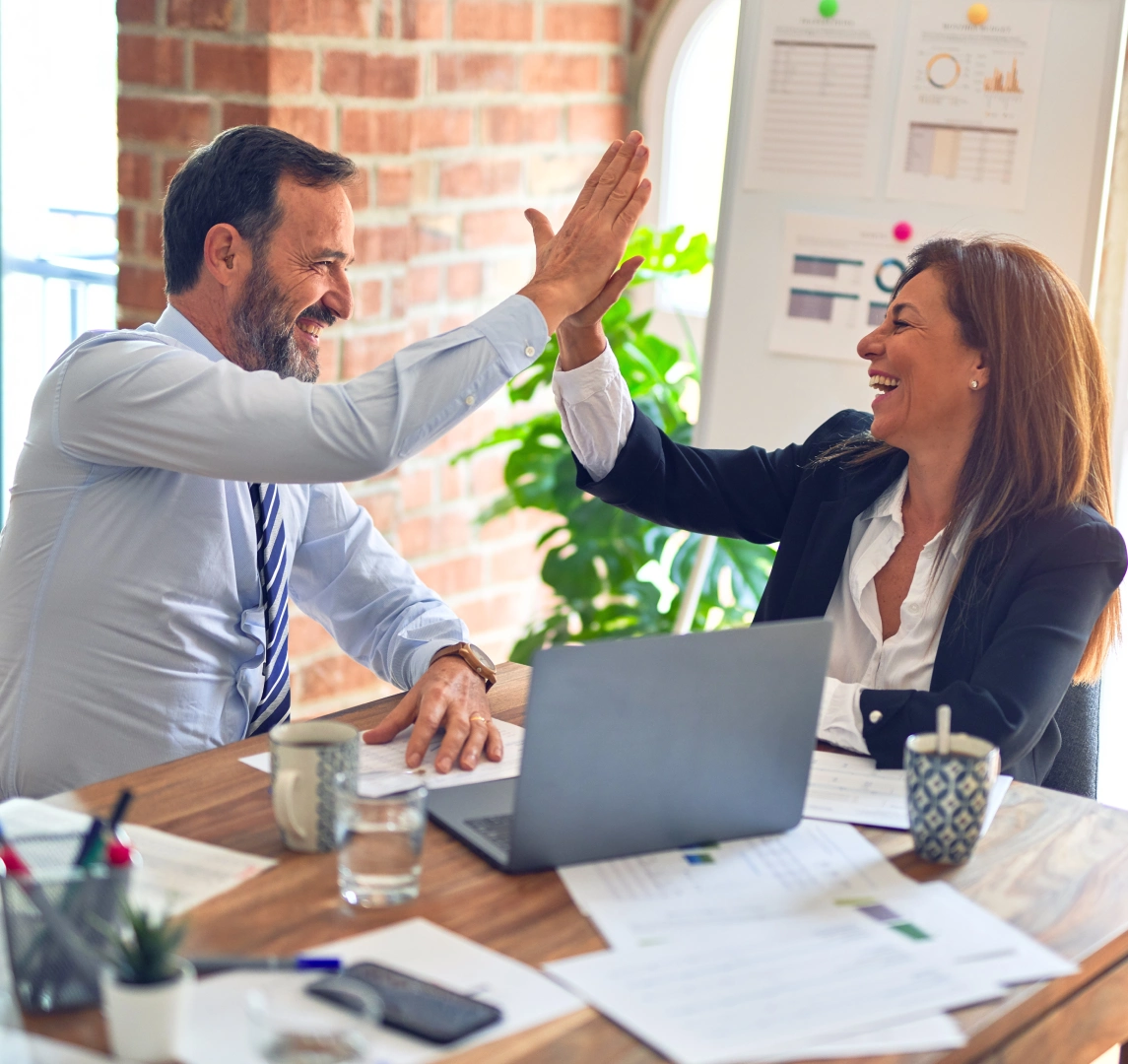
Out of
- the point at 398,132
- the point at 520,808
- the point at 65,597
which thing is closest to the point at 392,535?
the point at 398,132

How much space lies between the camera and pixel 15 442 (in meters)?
3.58

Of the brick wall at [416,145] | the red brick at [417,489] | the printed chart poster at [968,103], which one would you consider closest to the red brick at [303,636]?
the brick wall at [416,145]

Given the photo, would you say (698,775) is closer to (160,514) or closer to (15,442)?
(160,514)

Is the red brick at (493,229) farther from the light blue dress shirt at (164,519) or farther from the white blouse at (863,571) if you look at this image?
the light blue dress shirt at (164,519)

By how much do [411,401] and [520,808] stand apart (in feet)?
1.83

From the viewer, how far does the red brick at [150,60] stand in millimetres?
2512

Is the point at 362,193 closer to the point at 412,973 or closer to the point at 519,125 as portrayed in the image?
the point at 519,125

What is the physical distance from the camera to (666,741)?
115cm

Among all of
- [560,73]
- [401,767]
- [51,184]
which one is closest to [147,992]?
[401,767]

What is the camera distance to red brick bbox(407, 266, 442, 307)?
9.80 ft

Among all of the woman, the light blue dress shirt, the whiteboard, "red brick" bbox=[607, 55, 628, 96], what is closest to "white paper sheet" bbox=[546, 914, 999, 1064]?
the woman

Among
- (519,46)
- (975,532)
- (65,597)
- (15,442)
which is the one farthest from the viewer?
(15,442)

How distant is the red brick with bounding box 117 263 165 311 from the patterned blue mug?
5.95 ft

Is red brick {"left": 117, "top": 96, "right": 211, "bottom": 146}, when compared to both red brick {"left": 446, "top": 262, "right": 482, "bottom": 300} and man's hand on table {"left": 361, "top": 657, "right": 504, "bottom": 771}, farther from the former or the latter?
man's hand on table {"left": 361, "top": 657, "right": 504, "bottom": 771}
